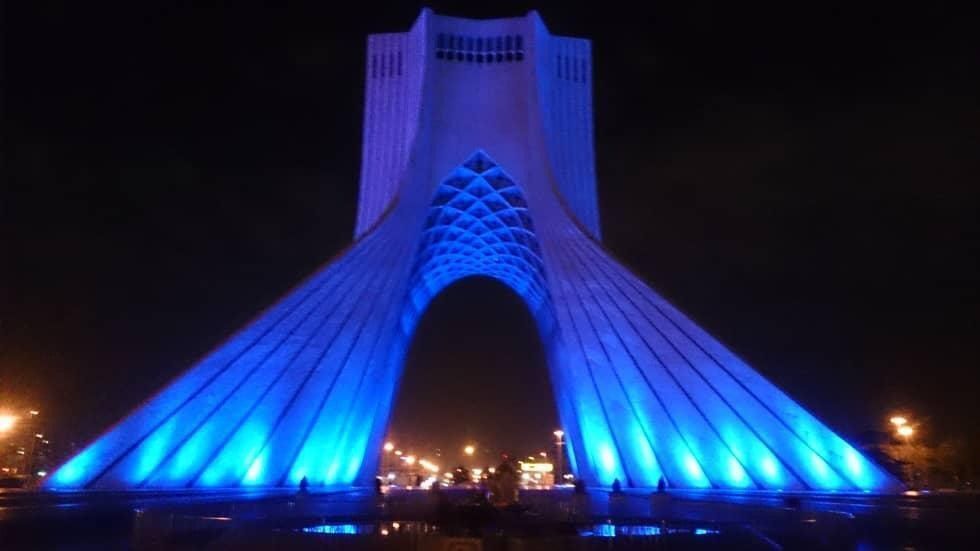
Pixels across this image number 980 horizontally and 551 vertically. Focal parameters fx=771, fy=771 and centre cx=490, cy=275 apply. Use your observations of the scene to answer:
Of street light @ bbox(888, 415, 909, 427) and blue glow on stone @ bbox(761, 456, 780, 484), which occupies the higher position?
street light @ bbox(888, 415, 909, 427)

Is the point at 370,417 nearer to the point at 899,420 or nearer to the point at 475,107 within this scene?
the point at 475,107

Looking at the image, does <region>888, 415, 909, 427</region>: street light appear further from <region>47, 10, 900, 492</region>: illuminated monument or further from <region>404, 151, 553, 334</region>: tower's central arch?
<region>404, 151, 553, 334</region>: tower's central arch

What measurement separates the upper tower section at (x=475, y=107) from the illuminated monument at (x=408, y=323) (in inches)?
2.1

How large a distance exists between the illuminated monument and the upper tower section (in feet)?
0.17

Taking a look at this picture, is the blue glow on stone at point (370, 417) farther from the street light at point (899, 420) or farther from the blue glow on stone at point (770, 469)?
the street light at point (899, 420)

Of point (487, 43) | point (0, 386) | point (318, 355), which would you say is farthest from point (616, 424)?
point (0, 386)

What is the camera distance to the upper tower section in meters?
19.3

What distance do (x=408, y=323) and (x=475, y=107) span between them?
27.8 ft

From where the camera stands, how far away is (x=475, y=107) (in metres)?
20.1

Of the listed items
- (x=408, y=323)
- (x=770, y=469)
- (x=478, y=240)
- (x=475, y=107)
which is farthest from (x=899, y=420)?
(x=408, y=323)

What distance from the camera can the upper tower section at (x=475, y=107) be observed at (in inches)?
760

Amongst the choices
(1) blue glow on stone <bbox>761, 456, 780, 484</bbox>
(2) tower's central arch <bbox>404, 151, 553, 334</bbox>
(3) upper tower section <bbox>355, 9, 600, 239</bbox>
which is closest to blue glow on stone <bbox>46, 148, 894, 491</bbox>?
(1) blue glow on stone <bbox>761, 456, 780, 484</bbox>

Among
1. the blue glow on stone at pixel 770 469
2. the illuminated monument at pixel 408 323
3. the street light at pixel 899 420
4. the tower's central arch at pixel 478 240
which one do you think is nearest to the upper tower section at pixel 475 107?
the illuminated monument at pixel 408 323

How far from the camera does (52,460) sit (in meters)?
30.2
